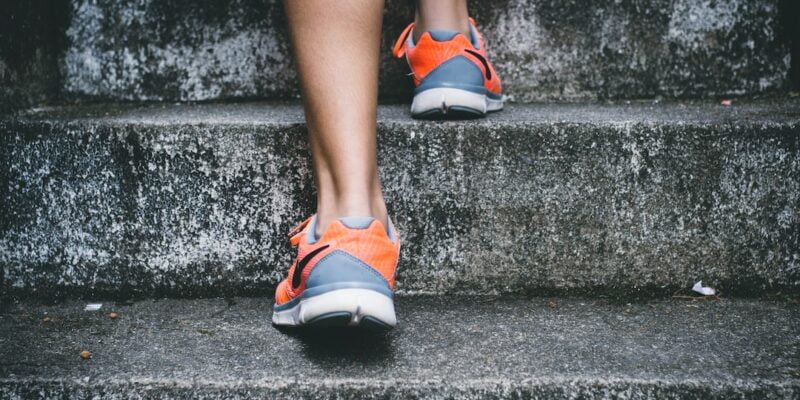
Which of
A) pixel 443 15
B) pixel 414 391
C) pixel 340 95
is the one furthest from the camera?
pixel 443 15

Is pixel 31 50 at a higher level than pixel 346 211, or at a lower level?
higher

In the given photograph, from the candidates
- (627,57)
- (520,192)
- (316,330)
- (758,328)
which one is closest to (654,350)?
(758,328)

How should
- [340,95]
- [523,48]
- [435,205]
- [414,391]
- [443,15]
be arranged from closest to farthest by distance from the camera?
[414,391]
[340,95]
[435,205]
[443,15]
[523,48]

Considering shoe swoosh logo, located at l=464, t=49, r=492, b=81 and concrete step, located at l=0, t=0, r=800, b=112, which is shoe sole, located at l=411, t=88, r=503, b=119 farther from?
concrete step, located at l=0, t=0, r=800, b=112

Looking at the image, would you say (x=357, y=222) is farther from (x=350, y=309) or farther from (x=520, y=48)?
(x=520, y=48)

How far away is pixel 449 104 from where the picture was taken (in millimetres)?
1156

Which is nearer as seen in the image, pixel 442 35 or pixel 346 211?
pixel 346 211

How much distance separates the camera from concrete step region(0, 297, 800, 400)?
0.84 meters

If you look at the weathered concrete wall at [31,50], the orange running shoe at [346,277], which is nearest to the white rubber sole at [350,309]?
the orange running shoe at [346,277]

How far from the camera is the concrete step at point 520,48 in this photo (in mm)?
1415

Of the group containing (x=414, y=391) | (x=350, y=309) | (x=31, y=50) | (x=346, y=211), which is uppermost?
(x=31, y=50)

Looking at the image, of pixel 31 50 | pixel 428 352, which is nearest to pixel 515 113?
pixel 428 352

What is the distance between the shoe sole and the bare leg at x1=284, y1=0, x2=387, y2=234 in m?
0.21

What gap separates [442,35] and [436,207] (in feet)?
1.18
